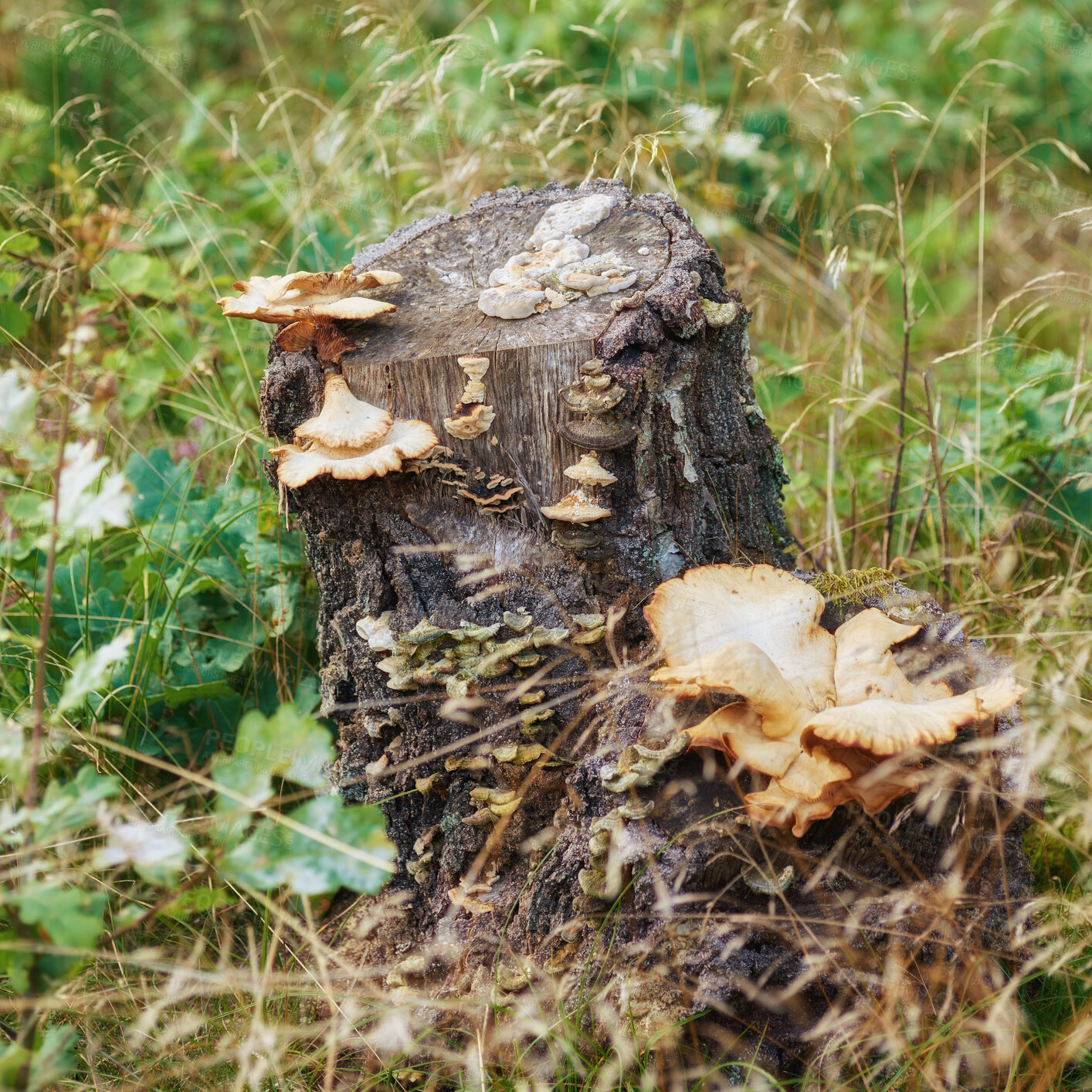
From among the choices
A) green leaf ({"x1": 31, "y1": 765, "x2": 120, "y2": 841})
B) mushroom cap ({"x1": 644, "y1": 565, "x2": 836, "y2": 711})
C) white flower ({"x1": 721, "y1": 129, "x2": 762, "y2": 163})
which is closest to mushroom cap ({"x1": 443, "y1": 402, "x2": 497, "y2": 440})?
mushroom cap ({"x1": 644, "y1": 565, "x2": 836, "y2": 711})

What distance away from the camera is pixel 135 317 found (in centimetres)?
357

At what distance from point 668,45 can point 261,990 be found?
628cm

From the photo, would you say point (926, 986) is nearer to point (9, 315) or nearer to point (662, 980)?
point (662, 980)

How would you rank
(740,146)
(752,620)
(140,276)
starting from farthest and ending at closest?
(740,146)
(140,276)
(752,620)

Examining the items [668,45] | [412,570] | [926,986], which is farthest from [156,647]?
[668,45]

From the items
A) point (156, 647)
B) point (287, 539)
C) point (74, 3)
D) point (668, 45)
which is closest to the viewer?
point (156, 647)

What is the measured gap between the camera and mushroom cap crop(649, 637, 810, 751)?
1698 millimetres

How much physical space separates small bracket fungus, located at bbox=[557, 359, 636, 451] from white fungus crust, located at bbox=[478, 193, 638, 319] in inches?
10.6

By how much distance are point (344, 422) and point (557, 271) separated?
0.67 meters

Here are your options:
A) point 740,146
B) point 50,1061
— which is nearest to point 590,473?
point 50,1061

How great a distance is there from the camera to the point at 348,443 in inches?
78.4

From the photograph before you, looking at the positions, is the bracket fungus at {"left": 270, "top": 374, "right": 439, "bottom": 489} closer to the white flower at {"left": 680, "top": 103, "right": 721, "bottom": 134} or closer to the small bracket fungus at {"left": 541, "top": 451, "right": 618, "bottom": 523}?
the small bracket fungus at {"left": 541, "top": 451, "right": 618, "bottom": 523}

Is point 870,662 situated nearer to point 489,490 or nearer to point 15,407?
point 489,490

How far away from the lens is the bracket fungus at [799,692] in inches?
65.4
